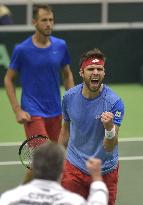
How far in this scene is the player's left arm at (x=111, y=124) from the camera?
19.6 ft

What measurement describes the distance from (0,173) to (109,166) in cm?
303

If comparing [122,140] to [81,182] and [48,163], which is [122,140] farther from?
[48,163]

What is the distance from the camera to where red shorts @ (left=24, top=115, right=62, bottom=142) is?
8305 millimetres

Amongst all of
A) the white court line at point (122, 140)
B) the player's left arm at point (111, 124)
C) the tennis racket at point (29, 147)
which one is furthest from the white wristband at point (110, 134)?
the white court line at point (122, 140)

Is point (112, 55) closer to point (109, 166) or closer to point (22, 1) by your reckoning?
point (22, 1)

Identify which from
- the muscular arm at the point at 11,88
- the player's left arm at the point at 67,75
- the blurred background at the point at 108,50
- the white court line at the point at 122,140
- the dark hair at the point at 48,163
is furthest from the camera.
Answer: the white court line at the point at 122,140

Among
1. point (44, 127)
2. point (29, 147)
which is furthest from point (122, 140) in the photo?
point (29, 147)

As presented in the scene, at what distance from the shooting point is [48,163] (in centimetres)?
441

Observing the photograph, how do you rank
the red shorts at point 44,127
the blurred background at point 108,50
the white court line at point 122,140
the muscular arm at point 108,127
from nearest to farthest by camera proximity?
the muscular arm at point 108,127 < the red shorts at point 44,127 < the blurred background at point 108,50 < the white court line at point 122,140

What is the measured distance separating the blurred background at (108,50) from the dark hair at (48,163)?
4140mm

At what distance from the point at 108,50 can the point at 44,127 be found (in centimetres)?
660

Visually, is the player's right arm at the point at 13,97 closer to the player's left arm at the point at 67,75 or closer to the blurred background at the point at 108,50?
the player's left arm at the point at 67,75

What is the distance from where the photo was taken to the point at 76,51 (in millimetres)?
14773

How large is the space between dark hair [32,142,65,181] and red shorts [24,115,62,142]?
12.3 ft
